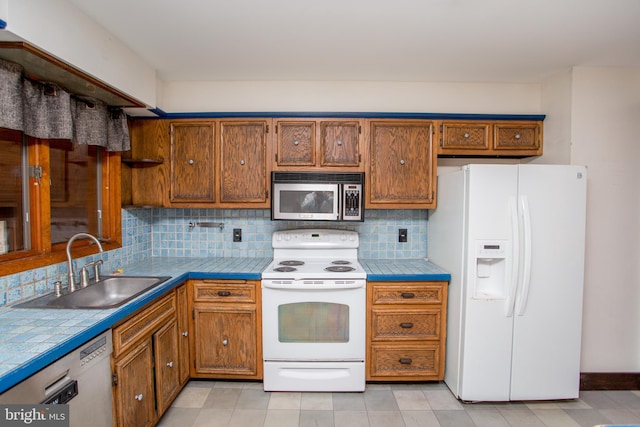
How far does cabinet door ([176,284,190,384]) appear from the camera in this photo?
86.4 inches

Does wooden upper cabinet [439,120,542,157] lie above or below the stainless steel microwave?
above

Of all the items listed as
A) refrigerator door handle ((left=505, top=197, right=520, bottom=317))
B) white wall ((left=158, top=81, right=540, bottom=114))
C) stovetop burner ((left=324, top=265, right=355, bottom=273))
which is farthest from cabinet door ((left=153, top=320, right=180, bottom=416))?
refrigerator door handle ((left=505, top=197, right=520, bottom=317))

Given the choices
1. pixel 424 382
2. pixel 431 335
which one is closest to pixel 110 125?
pixel 431 335

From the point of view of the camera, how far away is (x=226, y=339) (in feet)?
7.55

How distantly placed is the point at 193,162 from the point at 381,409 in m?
2.36

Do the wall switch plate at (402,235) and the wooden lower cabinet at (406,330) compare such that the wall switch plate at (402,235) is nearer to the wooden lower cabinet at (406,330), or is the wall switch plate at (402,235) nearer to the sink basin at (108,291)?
the wooden lower cabinet at (406,330)

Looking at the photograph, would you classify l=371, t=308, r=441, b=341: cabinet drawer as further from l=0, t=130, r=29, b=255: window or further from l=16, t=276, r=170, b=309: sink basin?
l=0, t=130, r=29, b=255: window

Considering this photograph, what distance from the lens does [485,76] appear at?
2586 mm

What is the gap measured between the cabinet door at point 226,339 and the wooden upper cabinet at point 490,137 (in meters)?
2.08

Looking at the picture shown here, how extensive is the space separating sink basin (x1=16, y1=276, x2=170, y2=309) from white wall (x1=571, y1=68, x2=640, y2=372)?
3181 mm

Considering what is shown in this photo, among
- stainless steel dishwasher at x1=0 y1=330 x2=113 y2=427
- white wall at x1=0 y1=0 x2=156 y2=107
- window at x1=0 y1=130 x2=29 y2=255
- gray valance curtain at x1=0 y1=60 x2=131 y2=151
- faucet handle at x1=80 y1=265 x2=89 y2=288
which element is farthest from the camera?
faucet handle at x1=80 y1=265 x2=89 y2=288

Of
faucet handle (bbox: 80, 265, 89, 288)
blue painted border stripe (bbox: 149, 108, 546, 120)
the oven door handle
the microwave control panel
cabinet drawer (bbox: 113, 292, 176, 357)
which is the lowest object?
cabinet drawer (bbox: 113, 292, 176, 357)

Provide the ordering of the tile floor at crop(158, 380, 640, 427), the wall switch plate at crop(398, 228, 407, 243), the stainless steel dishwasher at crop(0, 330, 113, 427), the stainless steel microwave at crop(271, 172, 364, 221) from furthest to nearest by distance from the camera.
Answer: the wall switch plate at crop(398, 228, 407, 243) < the stainless steel microwave at crop(271, 172, 364, 221) < the tile floor at crop(158, 380, 640, 427) < the stainless steel dishwasher at crop(0, 330, 113, 427)

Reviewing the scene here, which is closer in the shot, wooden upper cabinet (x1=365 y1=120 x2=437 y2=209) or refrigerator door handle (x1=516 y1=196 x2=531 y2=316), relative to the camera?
refrigerator door handle (x1=516 y1=196 x2=531 y2=316)
